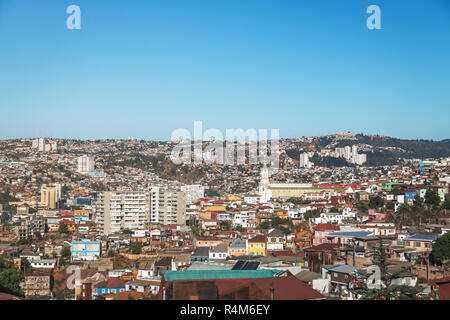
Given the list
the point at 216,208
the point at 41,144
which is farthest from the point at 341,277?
the point at 41,144

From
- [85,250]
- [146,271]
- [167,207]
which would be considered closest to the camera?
[146,271]

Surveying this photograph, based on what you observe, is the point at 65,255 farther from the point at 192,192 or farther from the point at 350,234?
the point at 192,192

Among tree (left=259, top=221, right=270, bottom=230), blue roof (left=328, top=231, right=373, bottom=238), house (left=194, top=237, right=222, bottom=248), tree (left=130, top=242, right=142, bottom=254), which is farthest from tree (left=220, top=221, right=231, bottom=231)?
blue roof (left=328, top=231, right=373, bottom=238)

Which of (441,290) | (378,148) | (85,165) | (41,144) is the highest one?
(41,144)

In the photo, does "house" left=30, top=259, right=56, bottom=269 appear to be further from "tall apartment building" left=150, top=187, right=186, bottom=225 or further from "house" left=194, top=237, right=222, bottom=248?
"tall apartment building" left=150, top=187, right=186, bottom=225

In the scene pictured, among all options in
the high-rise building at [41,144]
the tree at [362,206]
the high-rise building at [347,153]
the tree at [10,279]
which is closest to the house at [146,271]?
the tree at [10,279]
